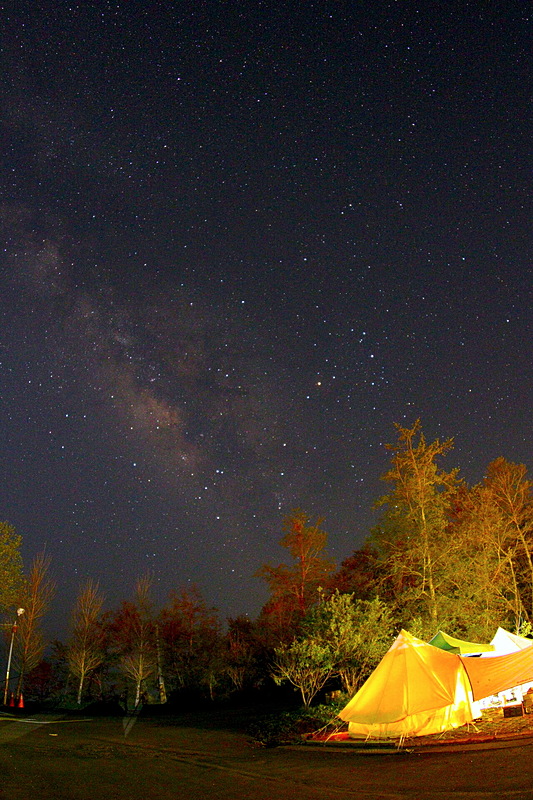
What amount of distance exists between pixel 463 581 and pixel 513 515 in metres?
12.6

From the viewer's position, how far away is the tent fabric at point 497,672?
49.2 ft

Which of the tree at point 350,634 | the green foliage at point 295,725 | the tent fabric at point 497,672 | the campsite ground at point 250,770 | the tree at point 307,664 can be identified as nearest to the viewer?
the campsite ground at point 250,770

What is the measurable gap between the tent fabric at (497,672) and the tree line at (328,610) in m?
3.63

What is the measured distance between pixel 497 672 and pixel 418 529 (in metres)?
8.44

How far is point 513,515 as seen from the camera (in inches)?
1324

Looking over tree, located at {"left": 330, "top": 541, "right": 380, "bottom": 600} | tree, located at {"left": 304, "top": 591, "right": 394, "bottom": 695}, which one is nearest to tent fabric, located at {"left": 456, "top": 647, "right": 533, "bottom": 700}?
tree, located at {"left": 304, "top": 591, "right": 394, "bottom": 695}

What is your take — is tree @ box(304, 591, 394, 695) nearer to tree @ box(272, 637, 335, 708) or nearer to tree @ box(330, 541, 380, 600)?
tree @ box(272, 637, 335, 708)

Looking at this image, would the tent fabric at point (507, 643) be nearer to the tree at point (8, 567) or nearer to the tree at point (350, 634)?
the tree at point (350, 634)

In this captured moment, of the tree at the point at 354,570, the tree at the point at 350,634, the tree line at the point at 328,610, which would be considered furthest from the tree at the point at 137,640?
the tree at the point at 350,634

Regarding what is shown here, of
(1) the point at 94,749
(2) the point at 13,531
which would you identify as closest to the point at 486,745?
(1) the point at 94,749

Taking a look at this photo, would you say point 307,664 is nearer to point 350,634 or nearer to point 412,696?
point 350,634

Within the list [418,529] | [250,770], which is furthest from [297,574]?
[250,770]

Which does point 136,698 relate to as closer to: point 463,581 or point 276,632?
point 276,632

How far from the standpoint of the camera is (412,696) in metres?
14.1
